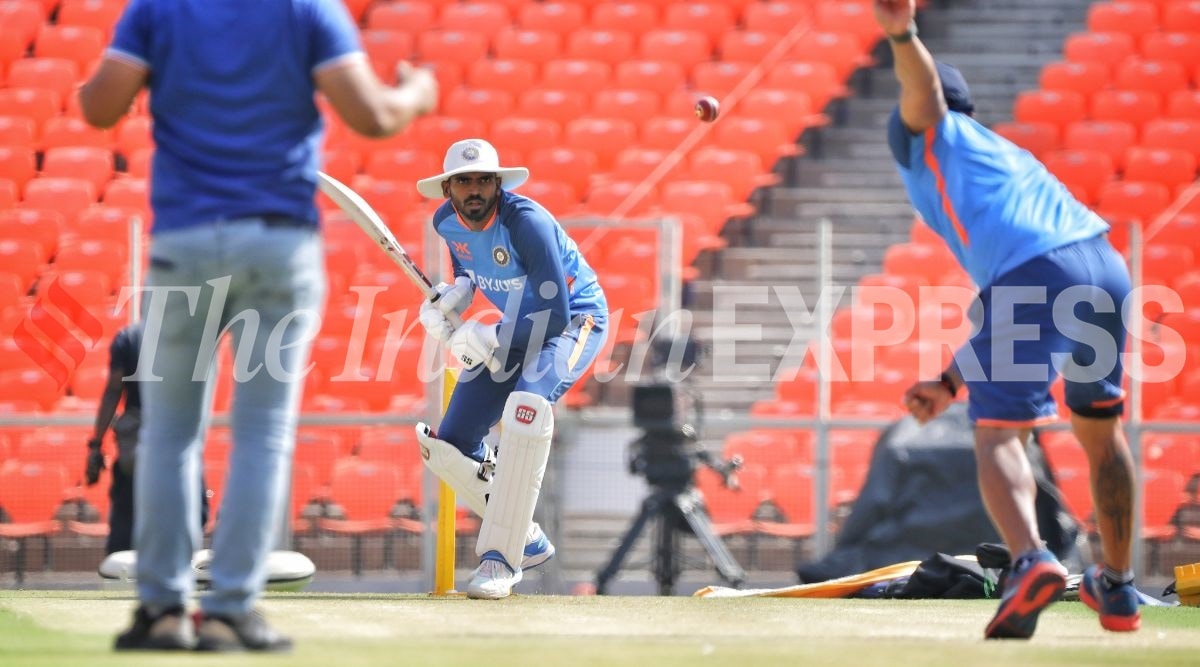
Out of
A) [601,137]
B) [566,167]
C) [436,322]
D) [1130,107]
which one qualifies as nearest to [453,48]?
[601,137]

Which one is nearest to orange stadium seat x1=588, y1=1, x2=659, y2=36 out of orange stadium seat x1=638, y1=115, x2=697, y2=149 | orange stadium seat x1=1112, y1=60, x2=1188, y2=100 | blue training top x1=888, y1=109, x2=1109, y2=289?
orange stadium seat x1=638, y1=115, x2=697, y2=149

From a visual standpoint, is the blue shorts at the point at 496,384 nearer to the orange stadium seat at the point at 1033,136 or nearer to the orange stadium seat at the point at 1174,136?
the orange stadium seat at the point at 1033,136

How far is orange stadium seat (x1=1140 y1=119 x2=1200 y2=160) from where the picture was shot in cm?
1490

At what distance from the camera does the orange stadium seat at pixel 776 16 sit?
16594 millimetres

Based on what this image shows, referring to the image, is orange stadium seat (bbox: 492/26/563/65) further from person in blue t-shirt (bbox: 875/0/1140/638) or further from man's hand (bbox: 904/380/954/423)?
man's hand (bbox: 904/380/954/423)

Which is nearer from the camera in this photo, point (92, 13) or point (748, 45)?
point (748, 45)

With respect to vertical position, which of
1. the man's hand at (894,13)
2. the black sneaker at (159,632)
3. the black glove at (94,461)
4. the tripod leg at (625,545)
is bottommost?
the tripod leg at (625,545)

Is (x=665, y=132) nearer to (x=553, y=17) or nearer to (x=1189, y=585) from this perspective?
(x=553, y=17)

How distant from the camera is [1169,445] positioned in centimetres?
1051

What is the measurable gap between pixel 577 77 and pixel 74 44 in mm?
4926

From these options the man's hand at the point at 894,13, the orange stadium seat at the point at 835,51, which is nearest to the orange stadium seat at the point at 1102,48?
the orange stadium seat at the point at 835,51

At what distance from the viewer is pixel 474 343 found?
23.1 ft

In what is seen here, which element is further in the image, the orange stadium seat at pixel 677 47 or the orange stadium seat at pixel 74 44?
the orange stadium seat at pixel 677 47

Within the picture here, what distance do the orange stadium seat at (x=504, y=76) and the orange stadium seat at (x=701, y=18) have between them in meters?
1.65
